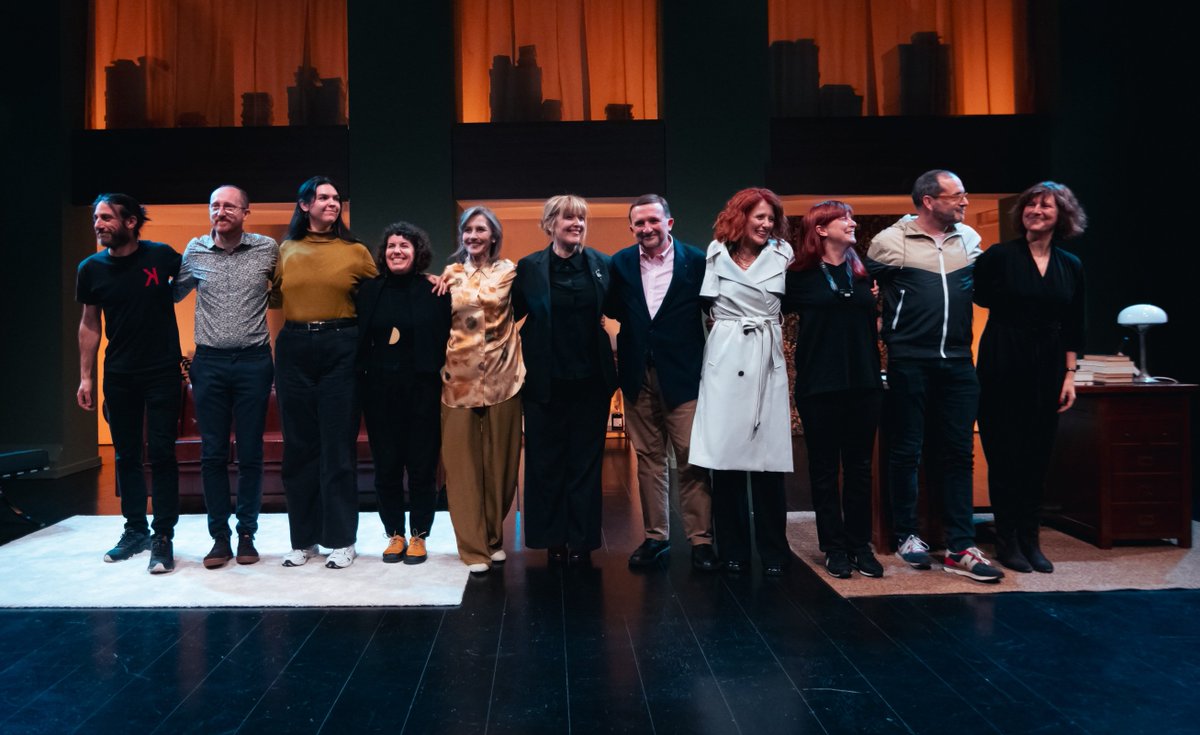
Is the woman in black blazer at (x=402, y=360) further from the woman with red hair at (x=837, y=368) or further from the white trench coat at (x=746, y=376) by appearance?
the woman with red hair at (x=837, y=368)

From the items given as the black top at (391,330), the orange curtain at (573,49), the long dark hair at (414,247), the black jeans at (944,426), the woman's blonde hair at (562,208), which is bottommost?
the black jeans at (944,426)

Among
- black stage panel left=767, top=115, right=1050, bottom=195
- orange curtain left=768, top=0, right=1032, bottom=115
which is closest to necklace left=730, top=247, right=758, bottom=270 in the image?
black stage panel left=767, top=115, right=1050, bottom=195

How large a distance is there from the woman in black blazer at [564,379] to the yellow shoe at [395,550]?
2.00 feet

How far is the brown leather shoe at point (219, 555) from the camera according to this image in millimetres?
3850

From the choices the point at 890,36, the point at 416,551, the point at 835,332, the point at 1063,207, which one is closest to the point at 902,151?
the point at 890,36

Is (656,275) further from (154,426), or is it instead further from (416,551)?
(154,426)

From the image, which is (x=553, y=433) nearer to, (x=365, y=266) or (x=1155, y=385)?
(x=365, y=266)

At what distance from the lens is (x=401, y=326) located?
12.3 ft

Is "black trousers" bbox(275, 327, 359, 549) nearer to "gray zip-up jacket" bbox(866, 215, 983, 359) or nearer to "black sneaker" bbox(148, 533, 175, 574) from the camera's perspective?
"black sneaker" bbox(148, 533, 175, 574)

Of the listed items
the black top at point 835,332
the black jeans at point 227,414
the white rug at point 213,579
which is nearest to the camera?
the white rug at point 213,579

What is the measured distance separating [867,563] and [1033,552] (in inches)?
30.1

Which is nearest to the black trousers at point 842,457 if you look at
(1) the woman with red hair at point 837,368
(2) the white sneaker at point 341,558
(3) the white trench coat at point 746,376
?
(1) the woman with red hair at point 837,368

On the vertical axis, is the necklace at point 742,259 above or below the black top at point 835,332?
above

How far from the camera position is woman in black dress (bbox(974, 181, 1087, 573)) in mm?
3623
